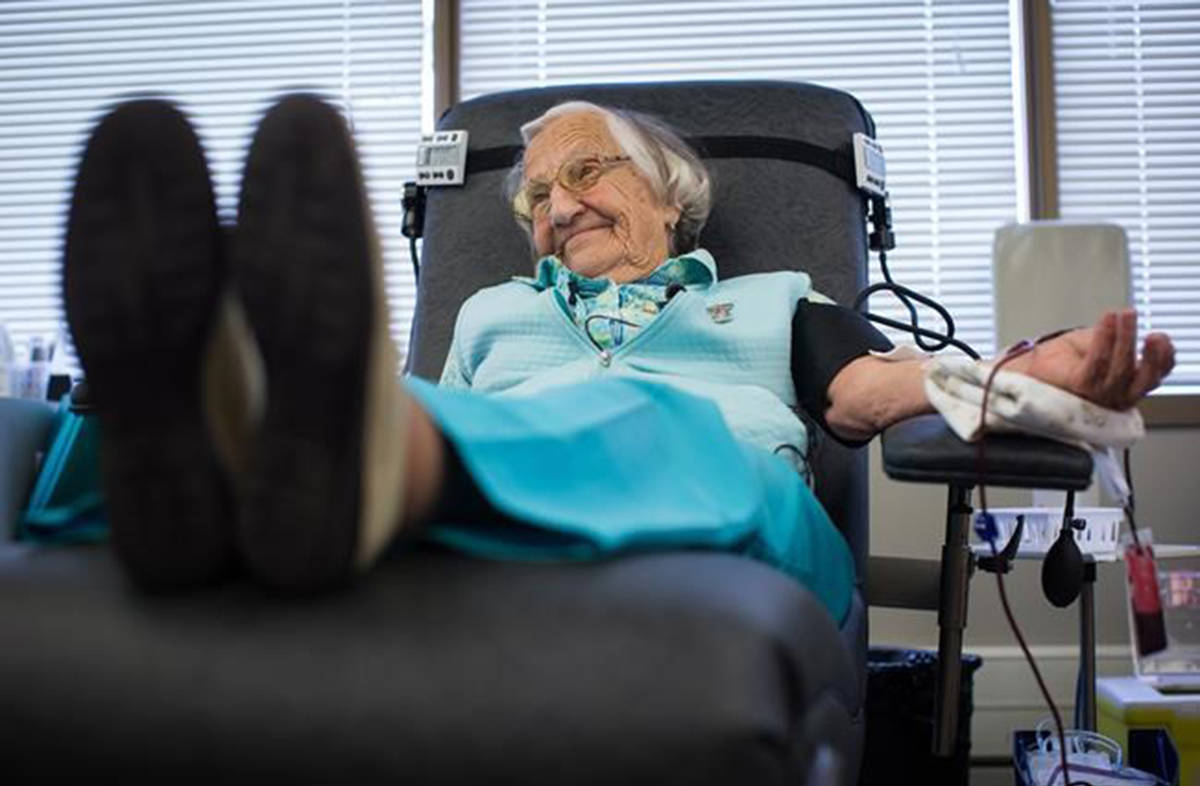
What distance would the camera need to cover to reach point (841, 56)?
2467 mm

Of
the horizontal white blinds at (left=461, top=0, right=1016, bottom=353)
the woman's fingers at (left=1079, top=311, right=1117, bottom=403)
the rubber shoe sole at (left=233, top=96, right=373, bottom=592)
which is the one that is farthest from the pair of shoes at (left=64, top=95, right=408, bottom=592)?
the horizontal white blinds at (left=461, top=0, right=1016, bottom=353)

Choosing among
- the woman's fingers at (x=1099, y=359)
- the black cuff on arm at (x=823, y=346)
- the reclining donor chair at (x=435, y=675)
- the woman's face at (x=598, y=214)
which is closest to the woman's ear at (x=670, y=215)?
the woman's face at (x=598, y=214)

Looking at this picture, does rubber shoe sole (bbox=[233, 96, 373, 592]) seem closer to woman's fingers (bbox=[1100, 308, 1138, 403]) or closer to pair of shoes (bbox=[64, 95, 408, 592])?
pair of shoes (bbox=[64, 95, 408, 592])

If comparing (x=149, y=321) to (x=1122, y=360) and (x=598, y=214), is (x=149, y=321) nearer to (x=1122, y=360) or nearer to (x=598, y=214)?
(x=1122, y=360)

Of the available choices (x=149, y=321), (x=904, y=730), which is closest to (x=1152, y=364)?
Answer: (x=149, y=321)

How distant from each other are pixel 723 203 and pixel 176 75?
1.73m

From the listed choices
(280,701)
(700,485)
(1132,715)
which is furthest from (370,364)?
(1132,715)

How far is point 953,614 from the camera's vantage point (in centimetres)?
102

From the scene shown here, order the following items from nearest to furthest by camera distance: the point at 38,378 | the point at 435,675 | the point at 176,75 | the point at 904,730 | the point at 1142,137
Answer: the point at 435,675 < the point at 904,730 < the point at 38,378 < the point at 1142,137 < the point at 176,75

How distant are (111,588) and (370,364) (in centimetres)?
20

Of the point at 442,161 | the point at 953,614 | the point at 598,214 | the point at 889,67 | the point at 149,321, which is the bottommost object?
the point at 953,614

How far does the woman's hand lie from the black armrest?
0.07m

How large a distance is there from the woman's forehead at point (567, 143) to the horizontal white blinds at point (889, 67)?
3.43 ft

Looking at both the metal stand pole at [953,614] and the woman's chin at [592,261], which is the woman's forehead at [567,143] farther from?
the metal stand pole at [953,614]
